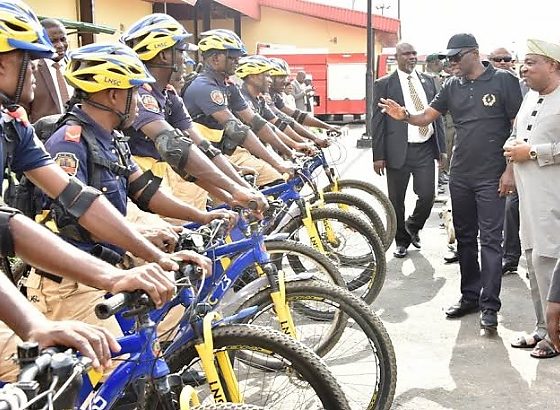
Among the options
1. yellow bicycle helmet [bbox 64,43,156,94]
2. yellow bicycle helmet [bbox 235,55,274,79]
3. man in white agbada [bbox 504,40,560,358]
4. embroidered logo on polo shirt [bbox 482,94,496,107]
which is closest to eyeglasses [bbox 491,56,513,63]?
yellow bicycle helmet [bbox 235,55,274,79]

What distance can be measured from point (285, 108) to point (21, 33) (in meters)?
6.87

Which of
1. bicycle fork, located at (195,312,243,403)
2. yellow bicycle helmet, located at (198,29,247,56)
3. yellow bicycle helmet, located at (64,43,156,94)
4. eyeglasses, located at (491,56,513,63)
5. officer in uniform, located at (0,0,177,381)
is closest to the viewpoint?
officer in uniform, located at (0,0,177,381)

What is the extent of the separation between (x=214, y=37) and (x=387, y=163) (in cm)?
243

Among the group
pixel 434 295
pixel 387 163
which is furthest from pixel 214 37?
pixel 434 295

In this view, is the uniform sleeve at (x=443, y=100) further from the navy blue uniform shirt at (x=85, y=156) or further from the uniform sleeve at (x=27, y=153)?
the uniform sleeve at (x=27, y=153)

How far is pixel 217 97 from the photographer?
586 cm

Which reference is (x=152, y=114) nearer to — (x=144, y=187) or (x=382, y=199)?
(x=144, y=187)

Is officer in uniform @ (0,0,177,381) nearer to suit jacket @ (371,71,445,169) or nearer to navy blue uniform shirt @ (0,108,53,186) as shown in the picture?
navy blue uniform shirt @ (0,108,53,186)

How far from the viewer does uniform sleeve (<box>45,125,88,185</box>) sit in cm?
323

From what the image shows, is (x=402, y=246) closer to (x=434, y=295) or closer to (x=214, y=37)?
(x=434, y=295)

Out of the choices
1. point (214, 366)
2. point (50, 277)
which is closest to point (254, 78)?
point (50, 277)

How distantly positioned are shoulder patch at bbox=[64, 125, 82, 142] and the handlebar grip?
1296 millimetres

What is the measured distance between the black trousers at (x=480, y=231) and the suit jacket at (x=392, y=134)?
Result: 1.94 metres

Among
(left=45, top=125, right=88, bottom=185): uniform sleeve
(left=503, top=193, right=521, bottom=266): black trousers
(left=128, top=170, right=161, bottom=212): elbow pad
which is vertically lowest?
(left=503, top=193, right=521, bottom=266): black trousers
